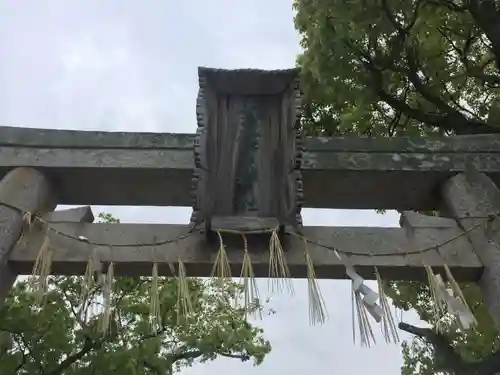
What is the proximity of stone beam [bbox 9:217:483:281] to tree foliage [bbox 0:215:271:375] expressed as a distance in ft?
12.2

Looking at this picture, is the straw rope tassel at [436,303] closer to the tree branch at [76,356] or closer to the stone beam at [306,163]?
the stone beam at [306,163]

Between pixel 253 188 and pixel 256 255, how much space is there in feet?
1.69

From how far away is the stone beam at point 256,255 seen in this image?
4.08 meters

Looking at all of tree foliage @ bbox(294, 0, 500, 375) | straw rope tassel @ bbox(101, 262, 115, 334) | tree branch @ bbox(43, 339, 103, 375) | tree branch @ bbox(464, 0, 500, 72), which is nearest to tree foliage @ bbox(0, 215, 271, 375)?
tree branch @ bbox(43, 339, 103, 375)

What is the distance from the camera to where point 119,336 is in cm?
1023

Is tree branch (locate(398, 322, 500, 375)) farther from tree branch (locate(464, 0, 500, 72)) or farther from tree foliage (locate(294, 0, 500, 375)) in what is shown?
Result: tree branch (locate(464, 0, 500, 72))

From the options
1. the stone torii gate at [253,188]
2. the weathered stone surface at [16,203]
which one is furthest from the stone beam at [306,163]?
the weathered stone surface at [16,203]

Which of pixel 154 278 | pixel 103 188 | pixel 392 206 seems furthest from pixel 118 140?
pixel 392 206

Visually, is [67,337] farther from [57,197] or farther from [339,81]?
[339,81]

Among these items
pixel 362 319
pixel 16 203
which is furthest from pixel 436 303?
pixel 16 203

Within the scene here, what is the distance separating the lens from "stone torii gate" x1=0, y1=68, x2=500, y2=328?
409 cm

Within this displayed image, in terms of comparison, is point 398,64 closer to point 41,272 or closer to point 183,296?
point 183,296

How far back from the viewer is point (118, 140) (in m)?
4.73

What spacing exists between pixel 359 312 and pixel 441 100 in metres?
3.93
